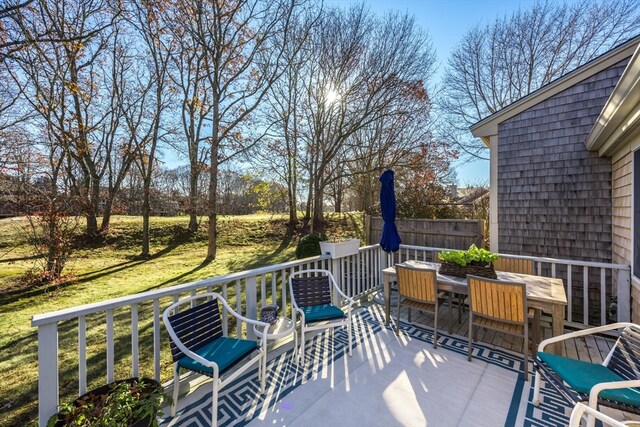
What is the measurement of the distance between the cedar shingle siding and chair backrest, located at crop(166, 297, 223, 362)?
18.2 feet

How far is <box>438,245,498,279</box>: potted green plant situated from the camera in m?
3.49

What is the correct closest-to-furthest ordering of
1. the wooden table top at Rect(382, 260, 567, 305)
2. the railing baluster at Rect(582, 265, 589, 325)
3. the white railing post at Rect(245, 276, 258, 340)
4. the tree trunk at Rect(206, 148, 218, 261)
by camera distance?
the wooden table top at Rect(382, 260, 567, 305) → the white railing post at Rect(245, 276, 258, 340) → the railing baluster at Rect(582, 265, 589, 325) → the tree trunk at Rect(206, 148, 218, 261)

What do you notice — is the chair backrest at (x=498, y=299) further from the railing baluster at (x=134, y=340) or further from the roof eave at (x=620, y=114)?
the railing baluster at (x=134, y=340)

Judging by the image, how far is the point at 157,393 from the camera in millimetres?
1832

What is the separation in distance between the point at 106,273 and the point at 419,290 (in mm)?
8775

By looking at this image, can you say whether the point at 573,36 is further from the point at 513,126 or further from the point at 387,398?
the point at 387,398

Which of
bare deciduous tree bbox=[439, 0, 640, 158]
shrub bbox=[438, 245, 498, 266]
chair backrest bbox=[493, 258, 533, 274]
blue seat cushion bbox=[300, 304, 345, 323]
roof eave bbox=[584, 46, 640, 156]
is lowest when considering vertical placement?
blue seat cushion bbox=[300, 304, 345, 323]

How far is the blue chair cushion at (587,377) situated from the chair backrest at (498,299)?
47cm

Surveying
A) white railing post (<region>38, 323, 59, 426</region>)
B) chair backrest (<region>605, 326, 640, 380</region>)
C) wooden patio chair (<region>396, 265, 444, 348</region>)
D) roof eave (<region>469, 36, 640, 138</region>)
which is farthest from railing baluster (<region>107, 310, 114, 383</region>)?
roof eave (<region>469, 36, 640, 138</region>)

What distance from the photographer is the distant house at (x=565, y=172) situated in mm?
4207

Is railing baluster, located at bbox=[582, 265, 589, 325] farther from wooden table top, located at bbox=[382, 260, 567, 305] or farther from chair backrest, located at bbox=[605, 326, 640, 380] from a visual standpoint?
chair backrest, located at bbox=[605, 326, 640, 380]

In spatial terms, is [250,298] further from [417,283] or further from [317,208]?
[317,208]

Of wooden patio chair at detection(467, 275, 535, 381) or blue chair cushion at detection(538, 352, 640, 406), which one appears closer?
blue chair cushion at detection(538, 352, 640, 406)

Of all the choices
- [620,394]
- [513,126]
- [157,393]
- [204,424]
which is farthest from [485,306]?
[513,126]
